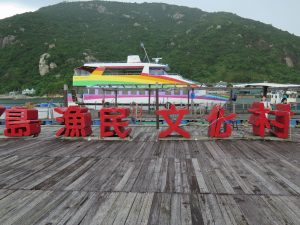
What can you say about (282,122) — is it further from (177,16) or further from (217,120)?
(177,16)

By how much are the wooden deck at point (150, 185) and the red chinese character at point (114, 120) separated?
5.26 feet

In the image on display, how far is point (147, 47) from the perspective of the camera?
98.4m

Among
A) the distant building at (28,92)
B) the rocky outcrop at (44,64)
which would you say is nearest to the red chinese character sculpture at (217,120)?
the distant building at (28,92)

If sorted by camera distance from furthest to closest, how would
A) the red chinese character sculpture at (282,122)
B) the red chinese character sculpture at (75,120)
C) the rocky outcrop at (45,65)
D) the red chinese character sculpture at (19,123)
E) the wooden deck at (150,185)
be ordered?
the rocky outcrop at (45,65) → the red chinese character sculpture at (19,123) → the red chinese character sculpture at (75,120) → the red chinese character sculpture at (282,122) → the wooden deck at (150,185)

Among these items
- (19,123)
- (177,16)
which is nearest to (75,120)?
(19,123)

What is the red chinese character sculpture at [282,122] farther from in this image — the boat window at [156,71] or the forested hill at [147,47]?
the forested hill at [147,47]

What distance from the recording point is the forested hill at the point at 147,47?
265 ft

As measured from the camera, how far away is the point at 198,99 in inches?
1173

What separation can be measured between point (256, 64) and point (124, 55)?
4059 centimetres

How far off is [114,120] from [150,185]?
623cm

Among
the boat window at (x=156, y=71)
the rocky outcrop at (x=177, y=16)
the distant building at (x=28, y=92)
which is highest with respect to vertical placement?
the rocky outcrop at (x=177, y=16)

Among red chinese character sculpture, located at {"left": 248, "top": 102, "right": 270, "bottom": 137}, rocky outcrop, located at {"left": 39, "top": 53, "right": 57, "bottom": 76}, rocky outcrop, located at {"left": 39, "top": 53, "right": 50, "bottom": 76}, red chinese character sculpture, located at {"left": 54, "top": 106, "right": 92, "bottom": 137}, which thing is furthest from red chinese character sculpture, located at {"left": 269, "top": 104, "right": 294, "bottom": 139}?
rocky outcrop, located at {"left": 39, "top": 53, "right": 50, "bottom": 76}

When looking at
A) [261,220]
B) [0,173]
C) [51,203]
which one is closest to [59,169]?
[0,173]

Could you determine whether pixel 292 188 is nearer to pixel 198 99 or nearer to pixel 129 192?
pixel 129 192
